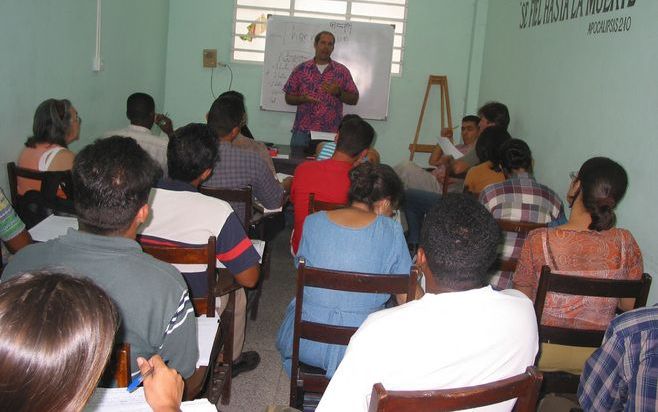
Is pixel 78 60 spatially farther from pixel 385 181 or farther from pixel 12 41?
pixel 385 181

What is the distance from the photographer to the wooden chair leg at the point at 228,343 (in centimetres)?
216

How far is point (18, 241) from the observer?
7.64ft

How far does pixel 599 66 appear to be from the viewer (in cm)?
365

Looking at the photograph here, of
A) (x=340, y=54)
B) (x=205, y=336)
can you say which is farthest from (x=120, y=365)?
(x=340, y=54)

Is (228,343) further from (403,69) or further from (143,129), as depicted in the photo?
(403,69)

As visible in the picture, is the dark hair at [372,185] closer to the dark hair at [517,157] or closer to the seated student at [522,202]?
the seated student at [522,202]

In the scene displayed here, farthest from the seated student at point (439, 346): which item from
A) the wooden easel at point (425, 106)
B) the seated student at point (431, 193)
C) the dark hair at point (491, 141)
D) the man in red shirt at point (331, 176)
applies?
the wooden easel at point (425, 106)

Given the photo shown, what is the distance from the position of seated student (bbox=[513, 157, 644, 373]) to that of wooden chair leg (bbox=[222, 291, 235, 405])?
1.08 m

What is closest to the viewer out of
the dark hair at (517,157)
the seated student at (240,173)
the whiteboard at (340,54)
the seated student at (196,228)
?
the seated student at (196,228)

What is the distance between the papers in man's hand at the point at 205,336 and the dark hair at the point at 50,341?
91 cm

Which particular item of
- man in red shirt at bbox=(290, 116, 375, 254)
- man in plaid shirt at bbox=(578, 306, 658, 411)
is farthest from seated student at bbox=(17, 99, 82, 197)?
man in plaid shirt at bbox=(578, 306, 658, 411)

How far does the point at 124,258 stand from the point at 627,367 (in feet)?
4.09

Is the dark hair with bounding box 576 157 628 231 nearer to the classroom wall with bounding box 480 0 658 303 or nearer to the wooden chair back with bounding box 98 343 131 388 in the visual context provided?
the classroom wall with bounding box 480 0 658 303

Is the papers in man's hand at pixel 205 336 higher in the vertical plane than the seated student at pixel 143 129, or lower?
lower
